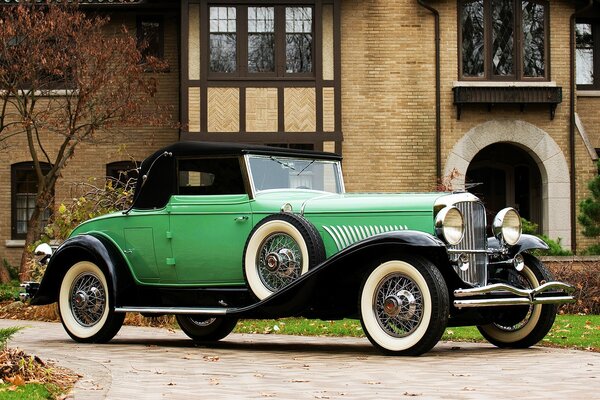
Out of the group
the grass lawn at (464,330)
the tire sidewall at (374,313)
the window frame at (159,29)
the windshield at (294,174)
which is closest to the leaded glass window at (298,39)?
the window frame at (159,29)

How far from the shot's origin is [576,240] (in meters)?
24.8

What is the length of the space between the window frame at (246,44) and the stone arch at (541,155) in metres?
3.49

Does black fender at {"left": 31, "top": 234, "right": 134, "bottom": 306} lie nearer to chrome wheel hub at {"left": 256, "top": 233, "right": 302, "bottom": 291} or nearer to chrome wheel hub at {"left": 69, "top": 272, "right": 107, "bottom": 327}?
chrome wheel hub at {"left": 69, "top": 272, "right": 107, "bottom": 327}

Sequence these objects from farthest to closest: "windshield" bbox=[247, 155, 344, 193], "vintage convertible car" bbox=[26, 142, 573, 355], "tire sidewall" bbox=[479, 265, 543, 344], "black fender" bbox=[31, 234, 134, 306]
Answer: "black fender" bbox=[31, 234, 134, 306], "windshield" bbox=[247, 155, 344, 193], "tire sidewall" bbox=[479, 265, 543, 344], "vintage convertible car" bbox=[26, 142, 573, 355]

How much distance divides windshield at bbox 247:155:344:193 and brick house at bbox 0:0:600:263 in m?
11.8

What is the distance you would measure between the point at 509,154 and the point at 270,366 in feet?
62.2

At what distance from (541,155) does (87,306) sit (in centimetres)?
1466

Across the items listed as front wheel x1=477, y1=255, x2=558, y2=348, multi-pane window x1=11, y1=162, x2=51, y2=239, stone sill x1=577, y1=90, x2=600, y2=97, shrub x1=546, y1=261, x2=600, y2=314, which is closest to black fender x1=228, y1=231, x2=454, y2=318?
front wheel x1=477, y1=255, x2=558, y2=348

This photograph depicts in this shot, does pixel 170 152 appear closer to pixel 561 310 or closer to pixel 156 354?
pixel 156 354

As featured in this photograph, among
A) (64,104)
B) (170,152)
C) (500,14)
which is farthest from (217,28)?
(170,152)

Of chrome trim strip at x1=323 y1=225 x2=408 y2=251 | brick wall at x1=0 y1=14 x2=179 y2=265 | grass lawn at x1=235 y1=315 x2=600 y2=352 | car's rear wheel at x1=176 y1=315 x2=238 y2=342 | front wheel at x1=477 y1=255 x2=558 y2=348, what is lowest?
grass lawn at x1=235 y1=315 x2=600 y2=352

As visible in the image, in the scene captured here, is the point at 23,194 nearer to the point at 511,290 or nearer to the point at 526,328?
the point at 526,328

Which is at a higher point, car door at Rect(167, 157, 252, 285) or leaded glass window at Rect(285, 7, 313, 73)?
leaded glass window at Rect(285, 7, 313, 73)

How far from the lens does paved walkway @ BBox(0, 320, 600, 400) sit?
757 cm
